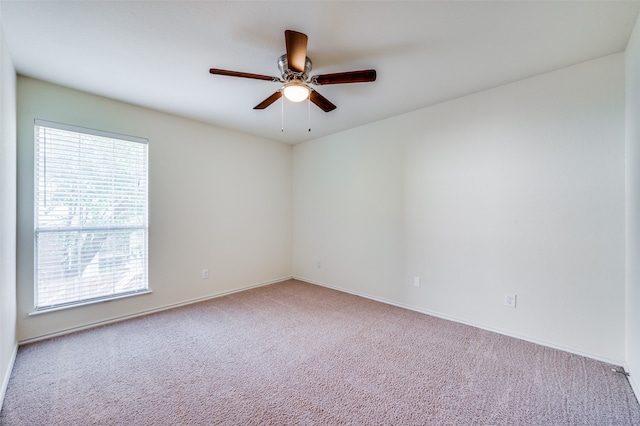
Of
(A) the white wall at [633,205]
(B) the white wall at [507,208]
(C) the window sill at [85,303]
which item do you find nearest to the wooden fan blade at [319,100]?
(B) the white wall at [507,208]

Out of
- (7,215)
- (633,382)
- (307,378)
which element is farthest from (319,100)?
(633,382)

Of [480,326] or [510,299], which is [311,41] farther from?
[480,326]

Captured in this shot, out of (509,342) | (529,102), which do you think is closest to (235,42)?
(529,102)

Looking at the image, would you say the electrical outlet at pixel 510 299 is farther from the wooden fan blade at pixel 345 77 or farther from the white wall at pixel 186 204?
the white wall at pixel 186 204

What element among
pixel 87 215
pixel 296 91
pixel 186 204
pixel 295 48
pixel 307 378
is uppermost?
pixel 295 48

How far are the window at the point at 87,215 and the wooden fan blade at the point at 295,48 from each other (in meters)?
2.28

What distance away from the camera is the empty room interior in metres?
1.71

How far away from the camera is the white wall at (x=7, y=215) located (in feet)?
5.86

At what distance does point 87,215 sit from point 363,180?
10.4 ft

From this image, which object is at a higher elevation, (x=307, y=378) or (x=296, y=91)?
(x=296, y=91)

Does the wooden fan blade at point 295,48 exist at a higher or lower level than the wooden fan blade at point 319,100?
higher

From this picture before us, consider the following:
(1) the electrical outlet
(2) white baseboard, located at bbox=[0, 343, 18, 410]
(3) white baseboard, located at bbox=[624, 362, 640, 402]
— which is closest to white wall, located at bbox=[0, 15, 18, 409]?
(2) white baseboard, located at bbox=[0, 343, 18, 410]

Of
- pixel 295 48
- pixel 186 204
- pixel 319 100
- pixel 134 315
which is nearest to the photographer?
pixel 295 48

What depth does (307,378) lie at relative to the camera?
1.90m
